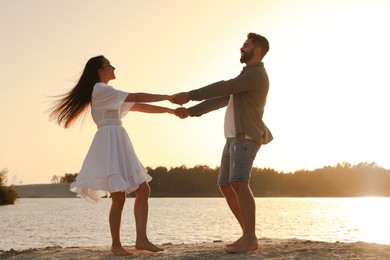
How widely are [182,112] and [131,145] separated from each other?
3.87ft

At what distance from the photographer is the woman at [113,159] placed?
8477 mm

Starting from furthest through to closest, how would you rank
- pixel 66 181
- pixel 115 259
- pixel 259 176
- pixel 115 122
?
pixel 66 181 → pixel 259 176 → pixel 115 122 → pixel 115 259

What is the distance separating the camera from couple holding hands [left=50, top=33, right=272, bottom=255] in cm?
841

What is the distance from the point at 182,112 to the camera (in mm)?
9594

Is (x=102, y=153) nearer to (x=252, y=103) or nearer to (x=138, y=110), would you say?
(x=138, y=110)

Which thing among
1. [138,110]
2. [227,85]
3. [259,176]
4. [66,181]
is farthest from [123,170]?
[66,181]

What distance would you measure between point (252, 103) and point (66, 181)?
103578mm

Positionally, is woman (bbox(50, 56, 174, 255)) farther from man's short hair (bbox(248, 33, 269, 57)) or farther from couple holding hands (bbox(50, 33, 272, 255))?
man's short hair (bbox(248, 33, 269, 57))

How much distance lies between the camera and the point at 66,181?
110 meters

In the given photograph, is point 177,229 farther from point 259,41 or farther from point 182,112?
point 259,41

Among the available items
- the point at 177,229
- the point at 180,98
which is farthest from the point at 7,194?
the point at 180,98

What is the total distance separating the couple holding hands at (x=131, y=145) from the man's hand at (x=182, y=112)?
0.72 metres

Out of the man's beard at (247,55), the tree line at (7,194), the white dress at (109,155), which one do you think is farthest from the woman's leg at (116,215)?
the tree line at (7,194)

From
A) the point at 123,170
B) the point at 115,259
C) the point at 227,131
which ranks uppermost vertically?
the point at 227,131
